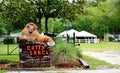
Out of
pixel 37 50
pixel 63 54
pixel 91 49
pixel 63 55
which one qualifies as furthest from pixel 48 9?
pixel 91 49

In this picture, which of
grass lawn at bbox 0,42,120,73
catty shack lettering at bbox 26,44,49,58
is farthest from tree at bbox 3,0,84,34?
catty shack lettering at bbox 26,44,49,58

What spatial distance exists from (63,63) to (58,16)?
31.3ft

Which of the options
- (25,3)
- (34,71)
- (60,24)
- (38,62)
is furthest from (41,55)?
(60,24)

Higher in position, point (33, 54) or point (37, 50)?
point (37, 50)

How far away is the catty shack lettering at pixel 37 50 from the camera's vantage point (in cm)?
1803

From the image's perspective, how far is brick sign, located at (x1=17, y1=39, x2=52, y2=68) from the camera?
58.9 feet

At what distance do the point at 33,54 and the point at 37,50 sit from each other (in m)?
0.25

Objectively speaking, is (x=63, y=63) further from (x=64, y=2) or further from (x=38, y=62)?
(x=64, y=2)

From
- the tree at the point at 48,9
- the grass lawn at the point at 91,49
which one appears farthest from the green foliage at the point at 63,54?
the tree at the point at 48,9

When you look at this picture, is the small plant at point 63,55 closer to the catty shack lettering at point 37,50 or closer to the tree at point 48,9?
the catty shack lettering at point 37,50

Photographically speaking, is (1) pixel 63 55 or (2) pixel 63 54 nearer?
(1) pixel 63 55

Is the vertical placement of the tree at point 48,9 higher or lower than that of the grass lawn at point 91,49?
higher

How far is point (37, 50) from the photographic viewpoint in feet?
59.5

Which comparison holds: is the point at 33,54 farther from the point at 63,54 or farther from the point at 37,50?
the point at 63,54
